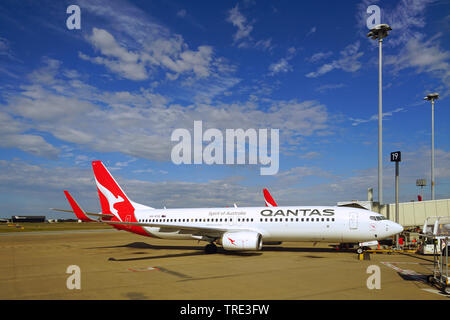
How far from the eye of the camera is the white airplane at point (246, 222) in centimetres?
2355

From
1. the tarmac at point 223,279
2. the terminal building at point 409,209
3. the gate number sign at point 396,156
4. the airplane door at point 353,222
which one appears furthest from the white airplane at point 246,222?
the gate number sign at point 396,156

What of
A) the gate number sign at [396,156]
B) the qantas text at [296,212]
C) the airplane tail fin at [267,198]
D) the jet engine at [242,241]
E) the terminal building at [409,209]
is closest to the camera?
the jet engine at [242,241]

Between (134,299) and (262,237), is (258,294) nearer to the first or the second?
(134,299)

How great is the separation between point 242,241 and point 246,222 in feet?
9.73

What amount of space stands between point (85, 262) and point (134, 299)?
41.0 ft

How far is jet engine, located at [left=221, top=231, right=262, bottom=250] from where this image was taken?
76.4 feet

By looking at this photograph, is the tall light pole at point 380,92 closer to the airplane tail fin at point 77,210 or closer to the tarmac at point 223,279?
the tarmac at point 223,279

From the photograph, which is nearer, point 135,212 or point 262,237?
point 262,237

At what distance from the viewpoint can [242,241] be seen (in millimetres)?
23484

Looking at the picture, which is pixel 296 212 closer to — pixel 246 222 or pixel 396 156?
pixel 246 222
